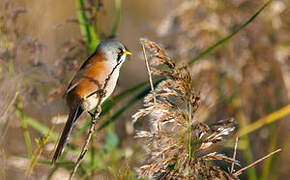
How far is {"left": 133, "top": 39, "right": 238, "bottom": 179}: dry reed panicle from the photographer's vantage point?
5.10 ft

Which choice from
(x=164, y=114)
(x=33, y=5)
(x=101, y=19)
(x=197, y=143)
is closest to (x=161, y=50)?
(x=164, y=114)

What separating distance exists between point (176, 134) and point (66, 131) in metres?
0.62

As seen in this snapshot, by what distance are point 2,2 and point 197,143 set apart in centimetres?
166

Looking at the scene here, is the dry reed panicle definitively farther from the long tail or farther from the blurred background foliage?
the blurred background foliage

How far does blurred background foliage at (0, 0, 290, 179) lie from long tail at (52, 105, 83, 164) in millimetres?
206

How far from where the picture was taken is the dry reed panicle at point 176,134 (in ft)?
5.10

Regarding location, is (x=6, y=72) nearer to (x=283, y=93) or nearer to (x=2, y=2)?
(x=2, y=2)

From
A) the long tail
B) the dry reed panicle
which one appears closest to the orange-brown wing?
the long tail

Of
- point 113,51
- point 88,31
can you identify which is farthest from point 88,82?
point 88,31

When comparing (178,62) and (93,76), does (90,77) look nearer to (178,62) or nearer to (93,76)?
(93,76)

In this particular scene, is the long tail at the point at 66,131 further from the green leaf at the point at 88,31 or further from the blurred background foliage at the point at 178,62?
the green leaf at the point at 88,31

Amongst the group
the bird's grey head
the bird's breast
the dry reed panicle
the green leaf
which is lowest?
the dry reed panicle

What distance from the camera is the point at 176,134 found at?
1651mm

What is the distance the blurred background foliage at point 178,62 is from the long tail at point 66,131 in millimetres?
206
